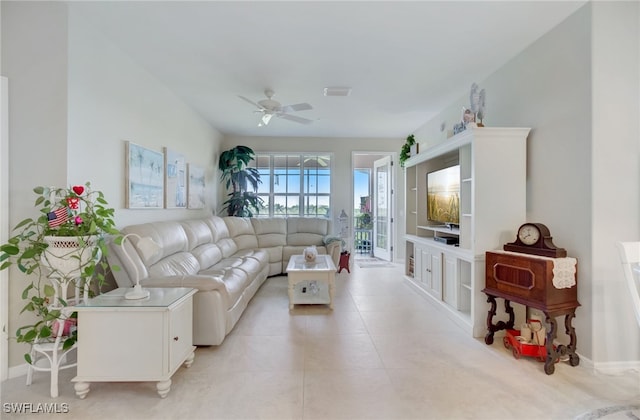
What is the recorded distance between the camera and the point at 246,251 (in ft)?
16.6

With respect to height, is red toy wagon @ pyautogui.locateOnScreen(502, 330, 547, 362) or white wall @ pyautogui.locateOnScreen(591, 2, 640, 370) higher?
white wall @ pyautogui.locateOnScreen(591, 2, 640, 370)

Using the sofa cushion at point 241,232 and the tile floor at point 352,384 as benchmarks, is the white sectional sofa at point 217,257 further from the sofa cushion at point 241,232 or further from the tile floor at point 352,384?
the tile floor at point 352,384

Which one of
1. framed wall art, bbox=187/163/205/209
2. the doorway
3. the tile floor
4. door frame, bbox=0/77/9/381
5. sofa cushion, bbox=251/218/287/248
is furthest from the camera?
the doorway

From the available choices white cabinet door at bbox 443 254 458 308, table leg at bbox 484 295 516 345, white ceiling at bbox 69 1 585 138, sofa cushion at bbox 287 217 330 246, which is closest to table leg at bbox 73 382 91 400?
white ceiling at bbox 69 1 585 138

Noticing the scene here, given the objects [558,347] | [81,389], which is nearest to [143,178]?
[81,389]

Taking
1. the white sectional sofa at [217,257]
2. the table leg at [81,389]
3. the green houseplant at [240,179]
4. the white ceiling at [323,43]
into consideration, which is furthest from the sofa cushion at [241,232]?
the table leg at [81,389]

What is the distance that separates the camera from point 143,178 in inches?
128

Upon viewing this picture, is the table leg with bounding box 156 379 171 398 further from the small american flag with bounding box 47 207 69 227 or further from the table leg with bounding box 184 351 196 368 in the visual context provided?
the small american flag with bounding box 47 207 69 227

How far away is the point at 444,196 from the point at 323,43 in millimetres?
2166

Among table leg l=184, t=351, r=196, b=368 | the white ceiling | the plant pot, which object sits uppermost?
the white ceiling

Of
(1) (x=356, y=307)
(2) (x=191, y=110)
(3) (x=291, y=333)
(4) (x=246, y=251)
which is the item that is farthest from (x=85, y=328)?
(2) (x=191, y=110)

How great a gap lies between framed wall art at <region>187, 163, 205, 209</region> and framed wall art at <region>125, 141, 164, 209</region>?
2.89ft

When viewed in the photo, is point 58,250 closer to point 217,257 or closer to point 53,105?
point 53,105

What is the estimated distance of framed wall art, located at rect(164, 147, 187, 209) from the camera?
380cm
